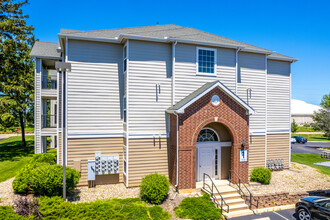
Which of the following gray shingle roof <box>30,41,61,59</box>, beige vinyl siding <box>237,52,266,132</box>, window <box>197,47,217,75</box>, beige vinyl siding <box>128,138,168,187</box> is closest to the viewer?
beige vinyl siding <box>128,138,168,187</box>

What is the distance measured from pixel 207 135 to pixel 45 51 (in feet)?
51.7

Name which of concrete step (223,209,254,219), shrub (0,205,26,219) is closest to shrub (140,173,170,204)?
concrete step (223,209,254,219)

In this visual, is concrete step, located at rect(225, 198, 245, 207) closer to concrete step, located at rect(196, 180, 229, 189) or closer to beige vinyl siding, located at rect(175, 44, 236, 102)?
concrete step, located at rect(196, 180, 229, 189)

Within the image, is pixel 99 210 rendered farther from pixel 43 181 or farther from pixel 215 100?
pixel 215 100

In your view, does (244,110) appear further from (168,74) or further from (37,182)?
(37,182)

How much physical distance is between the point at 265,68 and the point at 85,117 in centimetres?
1336

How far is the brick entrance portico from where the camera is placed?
12570 mm

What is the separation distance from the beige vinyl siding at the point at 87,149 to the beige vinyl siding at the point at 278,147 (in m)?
11.6

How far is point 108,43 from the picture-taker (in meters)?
14.0

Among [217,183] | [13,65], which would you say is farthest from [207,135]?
[13,65]

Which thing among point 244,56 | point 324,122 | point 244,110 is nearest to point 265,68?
point 244,56

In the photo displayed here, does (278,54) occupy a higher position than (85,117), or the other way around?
(278,54)

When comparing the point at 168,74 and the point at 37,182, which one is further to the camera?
the point at 168,74

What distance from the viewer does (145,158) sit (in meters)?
13.5
